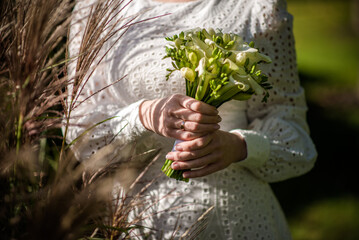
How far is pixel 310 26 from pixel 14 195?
13.2 metres

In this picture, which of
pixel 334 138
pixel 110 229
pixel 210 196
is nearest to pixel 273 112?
pixel 210 196

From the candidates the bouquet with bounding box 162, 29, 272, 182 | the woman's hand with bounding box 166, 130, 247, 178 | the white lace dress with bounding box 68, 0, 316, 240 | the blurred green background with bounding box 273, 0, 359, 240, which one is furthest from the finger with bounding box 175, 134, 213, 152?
the blurred green background with bounding box 273, 0, 359, 240

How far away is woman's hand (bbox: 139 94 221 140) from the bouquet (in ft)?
0.10

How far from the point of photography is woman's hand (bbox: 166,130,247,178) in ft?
3.85

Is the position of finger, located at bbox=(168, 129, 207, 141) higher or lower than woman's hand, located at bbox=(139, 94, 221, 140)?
lower

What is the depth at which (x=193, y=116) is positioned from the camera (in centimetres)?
113

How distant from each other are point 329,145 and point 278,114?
11.9ft

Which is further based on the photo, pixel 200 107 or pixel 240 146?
pixel 240 146

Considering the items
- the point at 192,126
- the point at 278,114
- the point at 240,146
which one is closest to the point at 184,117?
the point at 192,126

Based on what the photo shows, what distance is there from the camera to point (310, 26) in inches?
504

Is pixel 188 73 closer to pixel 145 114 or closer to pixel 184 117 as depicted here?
pixel 184 117

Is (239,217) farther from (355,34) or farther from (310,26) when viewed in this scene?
(310,26)

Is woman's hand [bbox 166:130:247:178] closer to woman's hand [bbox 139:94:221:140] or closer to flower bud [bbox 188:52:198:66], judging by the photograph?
woman's hand [bbox 139:94:221:140]

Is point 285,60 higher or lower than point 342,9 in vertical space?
higher
